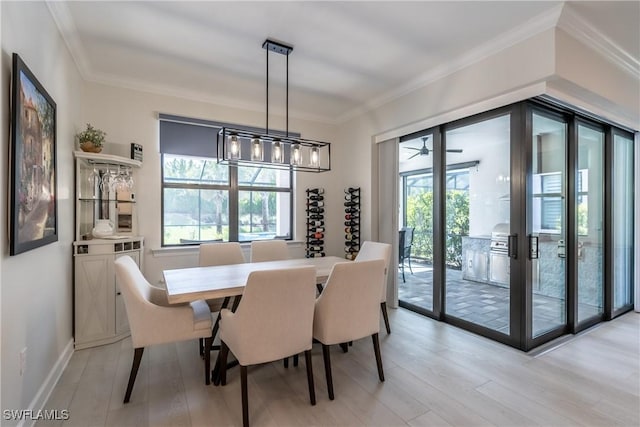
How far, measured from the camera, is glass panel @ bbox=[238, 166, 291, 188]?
4488mm

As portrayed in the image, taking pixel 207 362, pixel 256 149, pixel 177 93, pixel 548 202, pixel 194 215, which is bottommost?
pixel 207 362

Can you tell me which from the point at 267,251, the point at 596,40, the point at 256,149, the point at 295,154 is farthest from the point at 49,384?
the point at 596,40

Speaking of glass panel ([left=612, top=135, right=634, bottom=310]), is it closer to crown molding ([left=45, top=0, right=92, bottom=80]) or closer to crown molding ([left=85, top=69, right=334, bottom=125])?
crown molding ([left=85, top=69, right=334, bottom=125])

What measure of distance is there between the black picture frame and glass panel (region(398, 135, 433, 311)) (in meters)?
3.62

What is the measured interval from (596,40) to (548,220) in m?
1.62

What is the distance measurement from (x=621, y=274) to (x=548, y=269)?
1.67 m

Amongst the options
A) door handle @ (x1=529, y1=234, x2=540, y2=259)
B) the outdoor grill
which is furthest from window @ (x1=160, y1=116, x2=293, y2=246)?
door handle @ (x1=529, y1=234, x2=540, y2=259)

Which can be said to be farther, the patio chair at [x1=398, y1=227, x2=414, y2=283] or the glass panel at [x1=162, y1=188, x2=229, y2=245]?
the patio chair at [x1=398, y1=227, x2=414, y2=283]

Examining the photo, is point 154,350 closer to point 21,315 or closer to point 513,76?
point 21,315

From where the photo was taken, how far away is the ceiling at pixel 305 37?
2363 millimetres

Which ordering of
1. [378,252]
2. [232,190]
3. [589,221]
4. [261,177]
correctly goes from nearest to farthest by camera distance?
[378,252] → [589,221] → [232,190] → [261,177]

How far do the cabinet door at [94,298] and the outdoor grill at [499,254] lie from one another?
12.5ft

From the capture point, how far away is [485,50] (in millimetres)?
2875

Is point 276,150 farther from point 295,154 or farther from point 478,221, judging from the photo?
point 478,221
